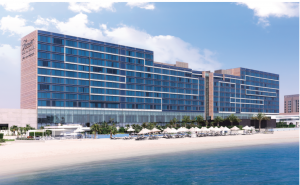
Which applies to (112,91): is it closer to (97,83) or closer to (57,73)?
(97,83)

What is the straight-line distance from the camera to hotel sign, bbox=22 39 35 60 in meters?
111

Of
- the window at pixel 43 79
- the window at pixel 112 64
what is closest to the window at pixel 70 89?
the window at pixel 43 79

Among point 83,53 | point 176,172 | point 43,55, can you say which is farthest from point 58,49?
point 176,172

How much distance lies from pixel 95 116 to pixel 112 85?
1541 centimetres

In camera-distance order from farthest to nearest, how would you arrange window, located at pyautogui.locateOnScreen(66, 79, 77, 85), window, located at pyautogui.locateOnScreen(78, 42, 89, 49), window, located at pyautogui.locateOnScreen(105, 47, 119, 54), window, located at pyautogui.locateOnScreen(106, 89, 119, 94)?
window, located at pyautogui.locateOnScreen(105, 47, 119, 54) < window, located at pyautogui.locateOnScreen(106, 89, 119, 94) < window, located at pyautogui.locateOnScreen(78, 42, 89, 49) < window, located at pyautogui.locateOnScreen(66, 79, 77, 85)

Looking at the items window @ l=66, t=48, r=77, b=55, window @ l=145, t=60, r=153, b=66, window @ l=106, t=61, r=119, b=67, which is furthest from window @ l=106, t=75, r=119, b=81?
window @ l=145, t=60, r=153, b=66

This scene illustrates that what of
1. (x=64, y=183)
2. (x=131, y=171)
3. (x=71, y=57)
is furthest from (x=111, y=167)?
(x=71, y=57)

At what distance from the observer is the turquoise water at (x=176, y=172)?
2964 cm

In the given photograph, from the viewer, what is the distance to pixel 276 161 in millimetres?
44062

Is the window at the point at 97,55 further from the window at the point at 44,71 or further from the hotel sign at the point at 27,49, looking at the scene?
the hotel sign at the point at 27,49

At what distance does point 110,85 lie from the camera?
126 metres

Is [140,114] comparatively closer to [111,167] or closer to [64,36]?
[64,36]

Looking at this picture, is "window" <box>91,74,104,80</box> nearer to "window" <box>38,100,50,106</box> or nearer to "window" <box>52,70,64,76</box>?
"window" <box>52,70,64,76</box>

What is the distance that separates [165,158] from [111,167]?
1077 cm
